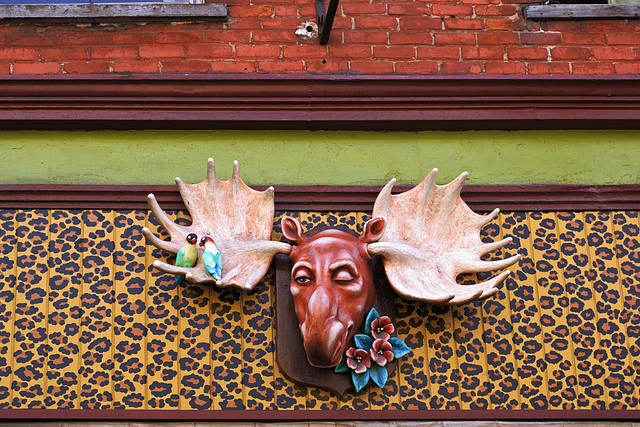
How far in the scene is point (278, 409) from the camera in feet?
19.1

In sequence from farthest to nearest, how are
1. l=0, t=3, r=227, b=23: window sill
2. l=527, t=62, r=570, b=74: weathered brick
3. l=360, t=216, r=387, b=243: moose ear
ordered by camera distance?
1. l=527, t=62, r=570, b=74: weathered brick
2. l=0, t=3, r=227, b=23: window sill
3. l=360, t=216, r=387, b=243: moose ear

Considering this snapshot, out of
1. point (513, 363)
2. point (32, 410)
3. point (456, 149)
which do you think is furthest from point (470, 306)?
point (32, 410)

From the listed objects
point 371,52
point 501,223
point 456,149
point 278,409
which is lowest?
point 278,409

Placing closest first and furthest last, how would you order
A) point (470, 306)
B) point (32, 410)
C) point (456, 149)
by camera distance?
point (32, 410)
point (470, 306)
point (456, 149)

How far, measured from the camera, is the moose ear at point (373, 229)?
6.03 m

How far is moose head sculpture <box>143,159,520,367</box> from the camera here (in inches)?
226

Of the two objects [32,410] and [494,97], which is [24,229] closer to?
[32,410]

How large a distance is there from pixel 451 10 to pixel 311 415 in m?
3.08

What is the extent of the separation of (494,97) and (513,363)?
1.85 meters

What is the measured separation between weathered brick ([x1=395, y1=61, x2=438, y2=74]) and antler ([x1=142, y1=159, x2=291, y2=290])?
1.33 metres

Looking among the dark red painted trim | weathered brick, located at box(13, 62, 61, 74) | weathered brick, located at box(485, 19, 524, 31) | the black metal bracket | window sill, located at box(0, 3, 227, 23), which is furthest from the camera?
weathered brick, located at box(485, 19, 524, 31)

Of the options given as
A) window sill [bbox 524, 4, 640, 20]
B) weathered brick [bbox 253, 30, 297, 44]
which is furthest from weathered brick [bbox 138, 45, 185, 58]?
window sill [bbox 524, 4, 640, 20]

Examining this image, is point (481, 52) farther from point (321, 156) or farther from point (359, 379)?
point (359, 379)

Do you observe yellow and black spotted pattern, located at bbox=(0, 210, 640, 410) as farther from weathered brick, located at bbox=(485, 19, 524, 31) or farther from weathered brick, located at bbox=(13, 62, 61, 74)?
weathered brick, located at bbox=(485, 19, 524, 31)
